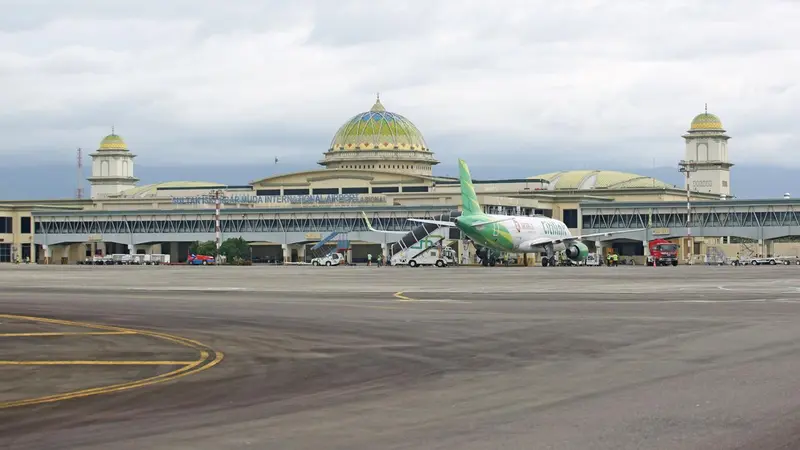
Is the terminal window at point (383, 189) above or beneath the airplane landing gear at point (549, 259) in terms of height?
above

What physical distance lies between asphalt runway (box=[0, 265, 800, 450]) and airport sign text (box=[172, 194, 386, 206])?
426ft

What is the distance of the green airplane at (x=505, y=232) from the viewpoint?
10394cm

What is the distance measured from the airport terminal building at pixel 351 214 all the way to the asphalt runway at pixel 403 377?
11360cm

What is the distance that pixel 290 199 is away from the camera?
174500 mm

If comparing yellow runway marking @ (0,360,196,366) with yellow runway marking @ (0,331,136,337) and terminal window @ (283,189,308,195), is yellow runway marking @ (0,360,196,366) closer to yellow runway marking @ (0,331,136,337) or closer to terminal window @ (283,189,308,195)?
yellow runway marking @ (0,331,136,337)

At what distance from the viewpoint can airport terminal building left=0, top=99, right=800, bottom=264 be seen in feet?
529

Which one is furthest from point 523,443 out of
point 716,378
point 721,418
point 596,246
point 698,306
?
point 596,246

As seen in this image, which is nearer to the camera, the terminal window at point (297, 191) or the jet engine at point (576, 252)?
the jet engine at point (576, 252)

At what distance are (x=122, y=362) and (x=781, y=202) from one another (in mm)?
146614

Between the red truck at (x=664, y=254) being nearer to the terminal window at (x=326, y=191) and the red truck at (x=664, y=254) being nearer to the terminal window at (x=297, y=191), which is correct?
the terminal window at (x=326, y=191)

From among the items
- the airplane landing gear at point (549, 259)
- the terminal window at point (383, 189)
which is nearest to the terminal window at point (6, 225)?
the terminal window at point (383, 189)

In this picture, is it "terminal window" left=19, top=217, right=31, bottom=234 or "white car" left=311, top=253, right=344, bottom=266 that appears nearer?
"white car" left=311, top=253, right=344, bottom=266

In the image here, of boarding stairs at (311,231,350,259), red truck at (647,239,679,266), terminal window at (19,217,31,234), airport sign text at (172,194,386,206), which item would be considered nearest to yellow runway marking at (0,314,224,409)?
red truck at (647,239,679,266)

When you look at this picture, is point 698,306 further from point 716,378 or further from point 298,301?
point 716,378
